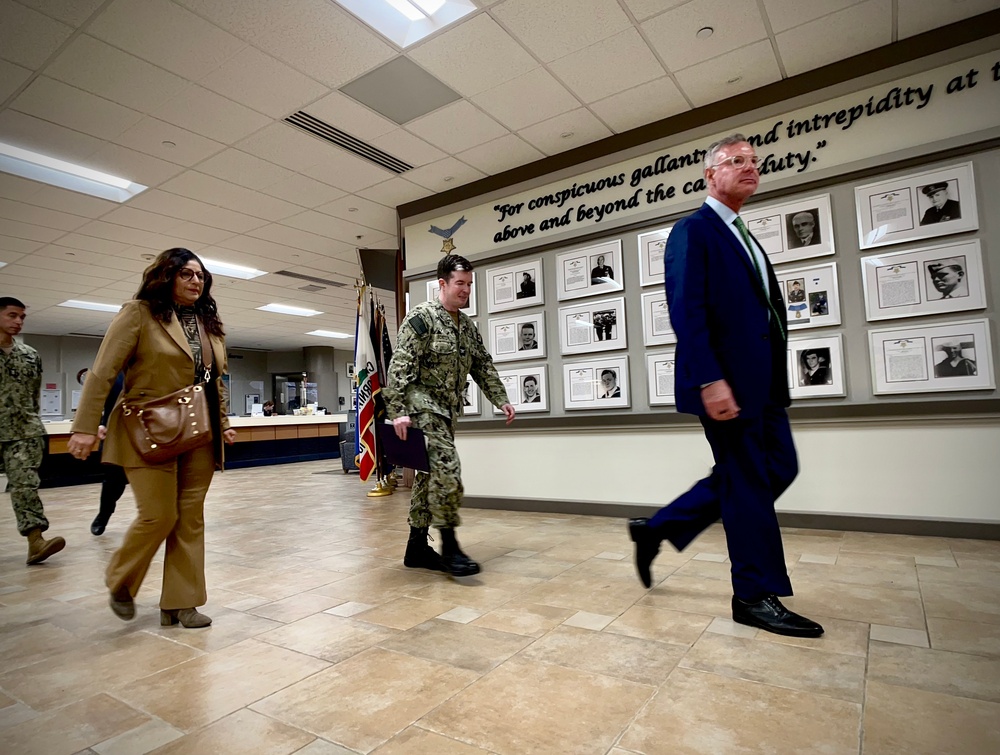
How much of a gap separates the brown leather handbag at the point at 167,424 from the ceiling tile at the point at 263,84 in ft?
8.38

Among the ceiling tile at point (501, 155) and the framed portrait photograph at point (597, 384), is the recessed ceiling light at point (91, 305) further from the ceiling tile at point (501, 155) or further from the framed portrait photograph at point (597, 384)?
the framed portrait photograph at point (597, 384)

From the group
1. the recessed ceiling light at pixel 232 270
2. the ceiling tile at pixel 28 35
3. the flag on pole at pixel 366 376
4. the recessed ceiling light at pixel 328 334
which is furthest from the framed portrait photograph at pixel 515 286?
the recessed ceiling light at pixel 328 334

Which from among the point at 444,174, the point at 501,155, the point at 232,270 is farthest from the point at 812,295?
the point at 232,270

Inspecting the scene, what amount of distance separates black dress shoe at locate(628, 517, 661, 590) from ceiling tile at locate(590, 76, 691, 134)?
322 centimetres

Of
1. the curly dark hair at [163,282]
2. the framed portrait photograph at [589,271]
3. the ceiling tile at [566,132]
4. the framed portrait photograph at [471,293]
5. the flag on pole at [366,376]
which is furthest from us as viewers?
the flag on pole at [366,376]

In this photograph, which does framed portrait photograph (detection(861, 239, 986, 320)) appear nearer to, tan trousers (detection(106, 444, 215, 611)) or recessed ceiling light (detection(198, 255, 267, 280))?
tan trousers (detection(106, 444, 215, 611))

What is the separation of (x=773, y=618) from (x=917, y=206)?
2.94 metres

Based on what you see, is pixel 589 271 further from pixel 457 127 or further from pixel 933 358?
pixel 933 358

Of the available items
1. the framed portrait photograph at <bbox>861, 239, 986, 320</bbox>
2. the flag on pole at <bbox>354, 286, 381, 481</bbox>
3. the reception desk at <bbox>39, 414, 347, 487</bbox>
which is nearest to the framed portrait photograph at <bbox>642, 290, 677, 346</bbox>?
the framed portrait photograph at <bbox>861, 239, 986, 320</bbox>

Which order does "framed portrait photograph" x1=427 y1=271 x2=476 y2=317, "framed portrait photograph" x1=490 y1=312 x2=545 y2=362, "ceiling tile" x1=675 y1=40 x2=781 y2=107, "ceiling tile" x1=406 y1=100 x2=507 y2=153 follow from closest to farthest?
1. "ceiling tile" x1=675 y1=40 x2=781 y2=107
2. "ceiling tile" x1=406 y1=100 x2=507 y2=153
3. "framed portrait photograph" x1=490 y1=312 x2=545 y2=362
4. "framed portrait photograph" x1=427 y1=271 x2=476 y2=317

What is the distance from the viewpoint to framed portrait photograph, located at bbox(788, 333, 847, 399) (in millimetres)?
3639

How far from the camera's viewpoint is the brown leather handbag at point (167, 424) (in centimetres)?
204

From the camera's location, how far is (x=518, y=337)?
5129 mm

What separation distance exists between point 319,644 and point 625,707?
3.53ft
